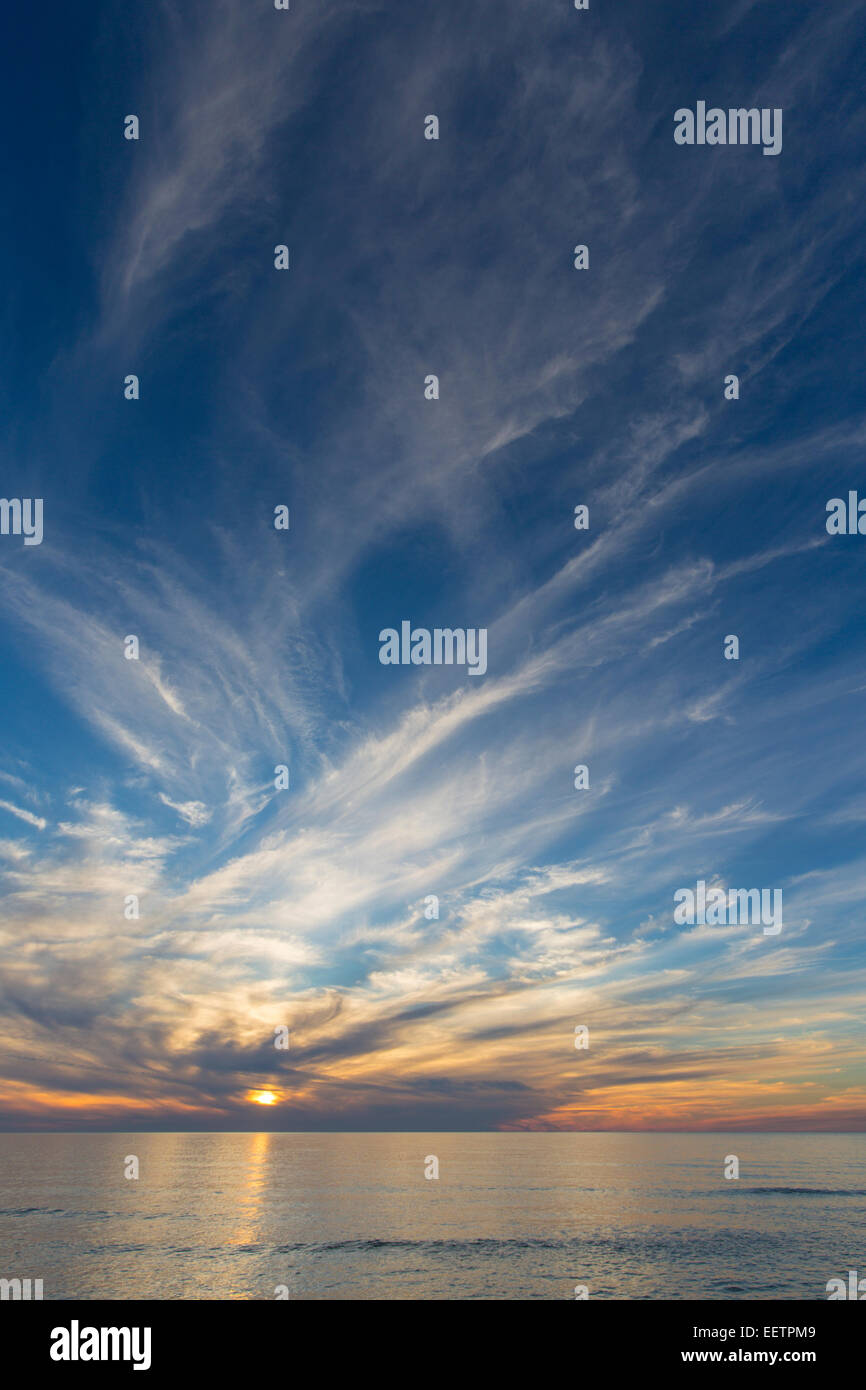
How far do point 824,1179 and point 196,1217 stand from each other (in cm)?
11257

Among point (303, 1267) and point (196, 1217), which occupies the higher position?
point (303, 1267)

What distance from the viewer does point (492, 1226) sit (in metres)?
71.9
